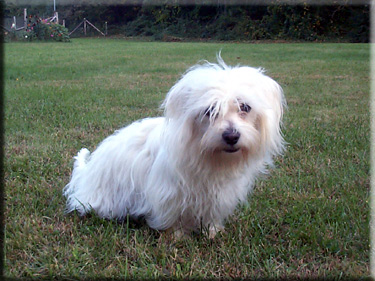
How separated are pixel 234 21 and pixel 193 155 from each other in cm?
2188

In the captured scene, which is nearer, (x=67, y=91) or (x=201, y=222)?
(x=201, y=222)

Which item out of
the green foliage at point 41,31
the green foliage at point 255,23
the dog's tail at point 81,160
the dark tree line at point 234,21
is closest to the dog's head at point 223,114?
the dog's tail at point 81,160

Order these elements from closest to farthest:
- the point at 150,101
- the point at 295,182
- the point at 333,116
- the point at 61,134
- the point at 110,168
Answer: the point at 110,168 < the point at 295,182 < the point at 61,134 < the point at 333,116 < the point at 150,101

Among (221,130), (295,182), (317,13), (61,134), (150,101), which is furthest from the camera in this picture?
(317,13)

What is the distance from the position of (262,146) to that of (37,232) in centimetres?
153

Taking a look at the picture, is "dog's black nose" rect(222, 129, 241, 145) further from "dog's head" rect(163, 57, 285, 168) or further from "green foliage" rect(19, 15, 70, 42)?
"green foliage" rect(19, 15, 70, 42)

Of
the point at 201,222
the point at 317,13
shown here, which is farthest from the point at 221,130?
the point at 317,13

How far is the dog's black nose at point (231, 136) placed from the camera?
2072 millimetres

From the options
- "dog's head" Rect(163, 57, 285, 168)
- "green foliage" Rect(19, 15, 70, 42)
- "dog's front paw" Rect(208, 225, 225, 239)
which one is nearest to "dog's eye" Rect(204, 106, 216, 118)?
"dog's head" Rect(163, 57, 285, 168)

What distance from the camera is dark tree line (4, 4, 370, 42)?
767 inches

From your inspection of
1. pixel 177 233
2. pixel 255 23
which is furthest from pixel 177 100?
pixel 255 23

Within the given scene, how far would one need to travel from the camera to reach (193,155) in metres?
2.24

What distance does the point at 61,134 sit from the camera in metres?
4.48

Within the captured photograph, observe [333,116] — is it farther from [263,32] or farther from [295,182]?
[263,32]
